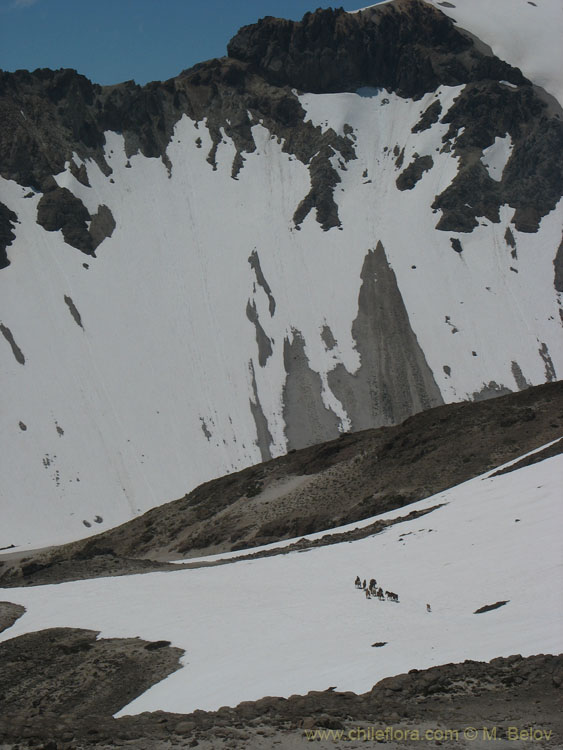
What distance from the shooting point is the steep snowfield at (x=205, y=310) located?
104 m

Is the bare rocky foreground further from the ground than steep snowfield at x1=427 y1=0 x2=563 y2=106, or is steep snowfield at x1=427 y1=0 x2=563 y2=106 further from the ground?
steep snowfield at x1=427 y1=0 x2=563 y2=106

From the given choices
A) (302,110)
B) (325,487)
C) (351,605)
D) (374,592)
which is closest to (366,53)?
(302,110)

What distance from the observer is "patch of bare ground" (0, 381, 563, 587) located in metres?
46.9

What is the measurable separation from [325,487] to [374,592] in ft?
100

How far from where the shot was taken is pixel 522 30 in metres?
188

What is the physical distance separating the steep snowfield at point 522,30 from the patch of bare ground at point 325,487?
134 meters

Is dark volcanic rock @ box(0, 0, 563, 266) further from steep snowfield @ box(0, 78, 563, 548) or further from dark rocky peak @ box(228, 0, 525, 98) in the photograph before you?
steep snowfield @ box(0, 78, 563, 548)

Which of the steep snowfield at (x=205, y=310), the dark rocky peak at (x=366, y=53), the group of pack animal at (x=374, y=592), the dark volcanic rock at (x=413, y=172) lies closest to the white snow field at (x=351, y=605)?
the group of pack animal at (x=374, y=592)

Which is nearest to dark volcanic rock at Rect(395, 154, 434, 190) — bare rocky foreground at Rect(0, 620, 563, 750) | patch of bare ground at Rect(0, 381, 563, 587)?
patch of bare ground at Rect(0, 381, 563, 587)

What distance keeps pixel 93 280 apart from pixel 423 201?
56176mm

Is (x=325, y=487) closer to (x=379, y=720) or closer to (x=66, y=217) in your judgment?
(x=379, y=720)

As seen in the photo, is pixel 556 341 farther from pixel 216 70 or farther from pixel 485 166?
pixel 216 70

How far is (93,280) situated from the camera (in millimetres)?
128625

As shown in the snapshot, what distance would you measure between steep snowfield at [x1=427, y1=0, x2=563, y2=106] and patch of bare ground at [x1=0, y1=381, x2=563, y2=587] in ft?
439
